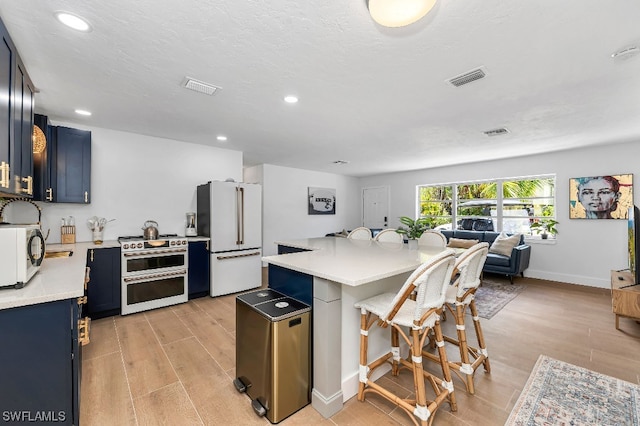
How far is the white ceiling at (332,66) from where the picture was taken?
159 centimetres

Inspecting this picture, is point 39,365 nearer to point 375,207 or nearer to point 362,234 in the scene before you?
point 362,234

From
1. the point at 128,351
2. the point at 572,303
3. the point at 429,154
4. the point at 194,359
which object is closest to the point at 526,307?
the point at 572,303

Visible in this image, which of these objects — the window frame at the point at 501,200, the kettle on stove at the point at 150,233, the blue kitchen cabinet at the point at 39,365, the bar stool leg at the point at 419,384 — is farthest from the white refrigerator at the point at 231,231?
the window frame at the point at 501,200

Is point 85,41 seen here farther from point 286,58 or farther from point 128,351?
point 128,351

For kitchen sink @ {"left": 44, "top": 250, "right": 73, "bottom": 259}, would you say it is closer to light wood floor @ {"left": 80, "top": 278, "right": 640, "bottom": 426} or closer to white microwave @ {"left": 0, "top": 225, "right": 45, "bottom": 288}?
light wood floor @ {"left": 80, "top": 278, "right": 640, "bottom": 426}

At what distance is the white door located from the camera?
814 cm

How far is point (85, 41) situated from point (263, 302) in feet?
7.15

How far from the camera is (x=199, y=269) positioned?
4059 mm

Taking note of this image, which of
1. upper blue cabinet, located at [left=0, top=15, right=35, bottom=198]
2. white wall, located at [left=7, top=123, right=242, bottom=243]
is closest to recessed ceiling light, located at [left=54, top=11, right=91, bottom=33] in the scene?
upper blue cabinet, located at [left=0, top=15, right=35, bottom=198]

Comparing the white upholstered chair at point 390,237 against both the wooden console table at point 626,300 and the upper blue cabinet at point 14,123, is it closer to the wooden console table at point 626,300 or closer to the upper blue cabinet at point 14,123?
the wooden console table at point 626,300

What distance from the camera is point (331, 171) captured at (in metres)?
7.60

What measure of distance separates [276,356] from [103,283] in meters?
2.87

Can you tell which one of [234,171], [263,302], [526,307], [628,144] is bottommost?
[526,307]

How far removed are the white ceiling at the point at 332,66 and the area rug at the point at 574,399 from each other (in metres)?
2.47
